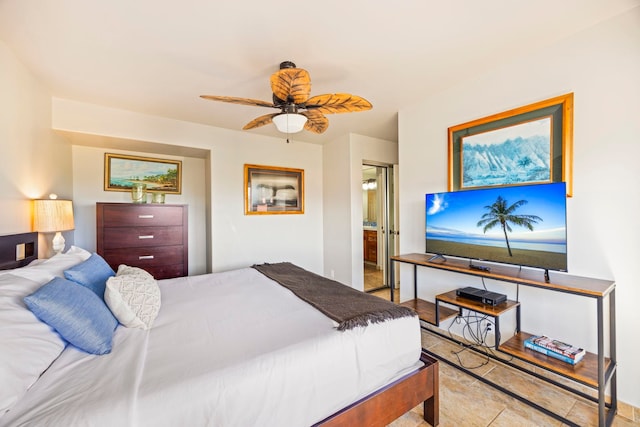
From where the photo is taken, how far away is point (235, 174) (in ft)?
12.4

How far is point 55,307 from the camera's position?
110cm

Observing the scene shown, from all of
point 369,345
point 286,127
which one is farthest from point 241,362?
point 286,127

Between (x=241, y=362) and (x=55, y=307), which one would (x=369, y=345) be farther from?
(x=55, y=307)

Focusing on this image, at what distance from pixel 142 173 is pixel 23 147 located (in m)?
1.59

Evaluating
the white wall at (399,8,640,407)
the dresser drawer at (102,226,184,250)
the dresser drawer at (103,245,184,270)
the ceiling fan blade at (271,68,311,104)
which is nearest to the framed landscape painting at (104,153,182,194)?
the dresser drawer at (102,226,184,250)

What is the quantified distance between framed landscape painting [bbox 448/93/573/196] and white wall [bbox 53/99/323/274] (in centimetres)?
242

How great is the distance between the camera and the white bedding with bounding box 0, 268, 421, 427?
34.7 inches

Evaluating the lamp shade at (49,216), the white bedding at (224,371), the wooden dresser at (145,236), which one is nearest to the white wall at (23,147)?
the lamp shade at (49,216)

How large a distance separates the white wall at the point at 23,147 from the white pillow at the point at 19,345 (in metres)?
1.12

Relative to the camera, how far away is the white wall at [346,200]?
387 cm

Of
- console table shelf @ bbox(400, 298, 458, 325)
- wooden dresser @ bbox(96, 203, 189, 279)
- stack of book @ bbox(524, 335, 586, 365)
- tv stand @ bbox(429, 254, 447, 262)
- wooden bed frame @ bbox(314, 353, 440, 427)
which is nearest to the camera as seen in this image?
wooden bed frame @ bbox(314, 353, 440, 427)

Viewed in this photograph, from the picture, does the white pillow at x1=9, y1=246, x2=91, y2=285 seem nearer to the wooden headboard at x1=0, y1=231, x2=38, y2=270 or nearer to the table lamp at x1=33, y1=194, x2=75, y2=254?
the wooden headboard at x1=0, y1=231, x2=38, y2=270

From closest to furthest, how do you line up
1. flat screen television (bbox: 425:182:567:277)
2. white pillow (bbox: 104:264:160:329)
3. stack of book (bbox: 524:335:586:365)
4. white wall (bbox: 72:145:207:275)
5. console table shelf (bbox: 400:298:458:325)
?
white pillow (bbox: 104:264:160:329) < stack of book (bbox: 524:335:586:365) < flat screen television (bbox: 425:182:567:277) < console table shelf (bbox: 400:298:458:325) < white wall (bbox: 72:145:207:275)

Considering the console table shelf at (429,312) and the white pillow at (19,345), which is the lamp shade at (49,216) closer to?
the white pillow at (19,345)
